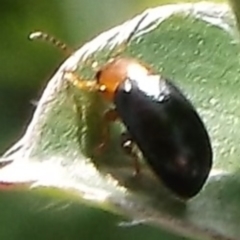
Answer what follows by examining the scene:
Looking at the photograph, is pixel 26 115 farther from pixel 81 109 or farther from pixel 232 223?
pixel 232 223

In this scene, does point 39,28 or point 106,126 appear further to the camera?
point 39,28

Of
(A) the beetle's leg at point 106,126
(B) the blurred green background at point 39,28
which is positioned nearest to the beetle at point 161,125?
(A) the beetle's leg at point 106,126

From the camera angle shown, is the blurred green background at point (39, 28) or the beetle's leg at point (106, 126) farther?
the blurred green background at point (39, 28)

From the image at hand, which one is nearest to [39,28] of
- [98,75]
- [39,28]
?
[39,28]

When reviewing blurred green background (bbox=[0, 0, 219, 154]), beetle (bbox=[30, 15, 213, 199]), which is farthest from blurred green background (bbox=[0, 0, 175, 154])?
beetle (bbox=[30, 15, 213, 199])

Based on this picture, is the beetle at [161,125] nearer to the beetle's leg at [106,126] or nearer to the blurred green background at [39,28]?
the beetle's leg at [106,126]

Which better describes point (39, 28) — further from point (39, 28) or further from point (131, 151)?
point (131, 151)
